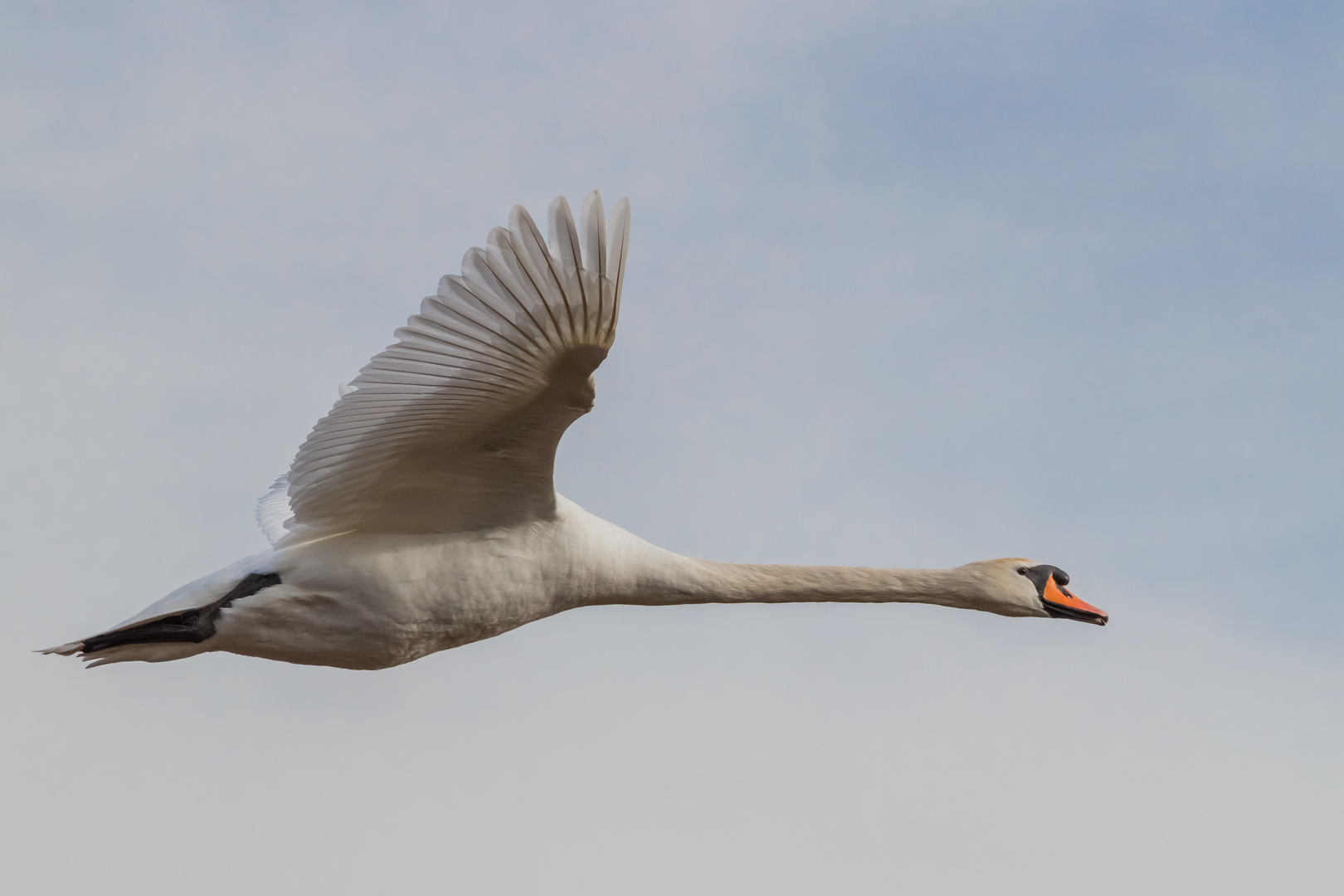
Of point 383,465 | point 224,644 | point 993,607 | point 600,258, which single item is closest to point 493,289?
point 600,258

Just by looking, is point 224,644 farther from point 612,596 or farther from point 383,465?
point 612,596

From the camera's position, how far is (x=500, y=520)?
972 cm

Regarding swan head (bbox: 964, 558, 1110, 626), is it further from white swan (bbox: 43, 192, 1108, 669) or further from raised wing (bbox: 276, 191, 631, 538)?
raised wing (bbox: 276, 191, 631, 538)

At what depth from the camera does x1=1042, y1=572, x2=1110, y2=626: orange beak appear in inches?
451

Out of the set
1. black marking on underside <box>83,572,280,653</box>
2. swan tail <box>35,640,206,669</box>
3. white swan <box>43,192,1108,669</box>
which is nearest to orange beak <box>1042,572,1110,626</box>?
white swan <box>43,192,1108,669</box>

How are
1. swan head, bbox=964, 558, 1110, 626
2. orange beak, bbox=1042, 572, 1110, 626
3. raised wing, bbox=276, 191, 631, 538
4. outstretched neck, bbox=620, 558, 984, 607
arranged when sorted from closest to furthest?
raised wing, bbox=276, 191, 631, 538, outstretched neck, bbox=620, 558, 984, 607, swan head, bbox=964, 558, 1110, 626, orange beak, bbox=1042, 572, 1110, 626

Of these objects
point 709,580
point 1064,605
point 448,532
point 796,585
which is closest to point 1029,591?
point 1064,605

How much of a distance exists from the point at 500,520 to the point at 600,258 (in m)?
2.85

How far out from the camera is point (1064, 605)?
37.7 feet

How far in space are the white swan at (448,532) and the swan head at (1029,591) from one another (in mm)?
1081

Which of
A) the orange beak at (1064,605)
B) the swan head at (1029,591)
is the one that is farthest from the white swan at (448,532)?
the orange beak at (1064,605)

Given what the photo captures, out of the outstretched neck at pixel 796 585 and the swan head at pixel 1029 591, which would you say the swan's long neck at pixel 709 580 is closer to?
the outstretched neck at pixel 796 585

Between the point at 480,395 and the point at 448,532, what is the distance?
1.57 m

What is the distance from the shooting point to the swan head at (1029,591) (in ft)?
36.9
